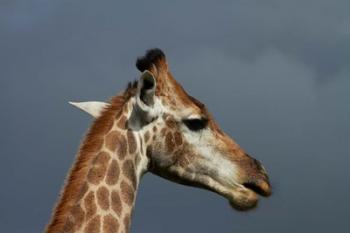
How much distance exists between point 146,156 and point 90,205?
1.38m

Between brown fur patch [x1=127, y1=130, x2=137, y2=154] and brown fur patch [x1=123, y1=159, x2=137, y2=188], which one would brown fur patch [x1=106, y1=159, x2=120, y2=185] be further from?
brown fur patch [x1=127, y1=130, x2=137, y2=154]

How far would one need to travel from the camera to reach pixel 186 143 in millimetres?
11852

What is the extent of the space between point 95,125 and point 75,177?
97 cm

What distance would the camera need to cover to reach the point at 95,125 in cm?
1117

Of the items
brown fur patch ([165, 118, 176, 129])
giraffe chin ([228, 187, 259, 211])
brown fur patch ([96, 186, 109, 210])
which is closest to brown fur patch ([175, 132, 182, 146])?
brown fur patch ([165, 118, 176, 129])

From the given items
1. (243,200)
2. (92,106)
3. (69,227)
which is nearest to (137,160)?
(92,106)

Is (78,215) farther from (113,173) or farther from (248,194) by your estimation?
(248,194)

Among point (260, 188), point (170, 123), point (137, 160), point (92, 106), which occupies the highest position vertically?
point (170, 123)

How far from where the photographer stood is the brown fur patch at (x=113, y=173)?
35.1 feet

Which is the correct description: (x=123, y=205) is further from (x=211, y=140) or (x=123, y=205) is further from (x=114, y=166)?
(x=211, y=140)

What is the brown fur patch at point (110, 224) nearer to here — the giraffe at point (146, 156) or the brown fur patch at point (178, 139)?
the giraffe at point (146, 156)

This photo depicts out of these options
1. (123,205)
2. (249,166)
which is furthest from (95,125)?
(249,166)

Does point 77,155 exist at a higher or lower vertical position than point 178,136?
lower

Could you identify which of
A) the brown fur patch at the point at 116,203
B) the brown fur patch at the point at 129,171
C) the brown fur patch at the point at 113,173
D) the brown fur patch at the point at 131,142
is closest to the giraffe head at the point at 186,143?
the brown fur patch at the point at 131,142
